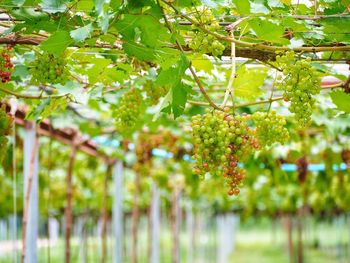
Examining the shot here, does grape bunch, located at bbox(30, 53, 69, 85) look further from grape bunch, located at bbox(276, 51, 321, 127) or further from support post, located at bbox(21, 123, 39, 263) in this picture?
support post, located at bbox(21, 123, 39, 263)

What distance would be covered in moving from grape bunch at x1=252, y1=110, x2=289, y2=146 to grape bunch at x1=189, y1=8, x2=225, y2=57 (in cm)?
47

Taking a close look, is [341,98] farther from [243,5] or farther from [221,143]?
[221,143]

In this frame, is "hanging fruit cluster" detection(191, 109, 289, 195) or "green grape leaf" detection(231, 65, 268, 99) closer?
"hanging fruit cluster" detection(191, 109, 289, 195)

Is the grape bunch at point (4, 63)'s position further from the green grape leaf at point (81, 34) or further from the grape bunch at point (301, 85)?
the grape bunch at point (301, 85)

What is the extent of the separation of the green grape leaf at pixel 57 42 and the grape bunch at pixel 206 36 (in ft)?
1.59

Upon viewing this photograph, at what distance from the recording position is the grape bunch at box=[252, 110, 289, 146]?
274 cm

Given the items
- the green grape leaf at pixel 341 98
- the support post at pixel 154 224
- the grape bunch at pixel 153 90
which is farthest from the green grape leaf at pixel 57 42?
the support post at pixel 154 224

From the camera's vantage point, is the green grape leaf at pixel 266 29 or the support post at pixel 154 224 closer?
the green grape leaf at pixel 266 29

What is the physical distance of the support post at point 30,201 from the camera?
14.5 feet

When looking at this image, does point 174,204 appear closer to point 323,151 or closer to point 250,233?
Answer: point 323,151

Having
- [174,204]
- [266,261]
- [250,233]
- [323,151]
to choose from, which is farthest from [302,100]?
[250,233]

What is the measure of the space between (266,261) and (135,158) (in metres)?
17.0

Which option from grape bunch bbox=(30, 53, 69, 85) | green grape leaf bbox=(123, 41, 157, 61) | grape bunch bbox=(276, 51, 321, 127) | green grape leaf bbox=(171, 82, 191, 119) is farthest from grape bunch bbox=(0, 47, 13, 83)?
grape bunch bbox=(276, 51, 321, 127)

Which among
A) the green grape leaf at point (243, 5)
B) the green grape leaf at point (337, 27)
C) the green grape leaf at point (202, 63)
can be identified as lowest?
the green grape leaf at point (337, 27)
